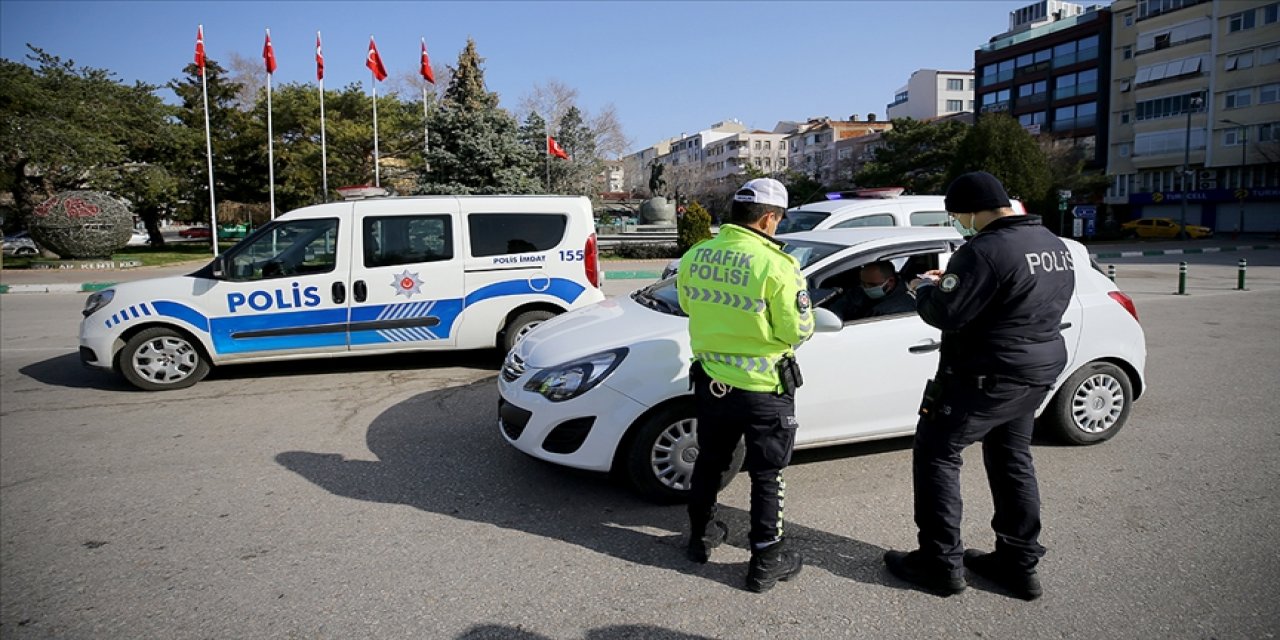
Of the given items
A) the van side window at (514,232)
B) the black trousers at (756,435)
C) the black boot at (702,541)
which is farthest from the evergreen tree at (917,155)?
the black trousers at (756,435)

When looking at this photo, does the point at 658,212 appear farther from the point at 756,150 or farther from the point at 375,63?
the point at 756,150

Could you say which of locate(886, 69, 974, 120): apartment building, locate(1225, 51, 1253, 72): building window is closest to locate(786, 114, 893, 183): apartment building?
locate(886, 69, 974, 120): apartment building

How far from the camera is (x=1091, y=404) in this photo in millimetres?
4914

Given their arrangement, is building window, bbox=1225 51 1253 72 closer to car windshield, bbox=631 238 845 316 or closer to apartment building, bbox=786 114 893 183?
apartment building, bbox=786 114 893 183

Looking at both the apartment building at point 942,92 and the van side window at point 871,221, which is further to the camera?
the apartment building at point 942,92

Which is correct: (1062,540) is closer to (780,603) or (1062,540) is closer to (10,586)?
(780,603)

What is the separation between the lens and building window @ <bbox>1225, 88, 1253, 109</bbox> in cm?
4553

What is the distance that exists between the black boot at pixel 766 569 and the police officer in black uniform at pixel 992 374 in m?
0.55

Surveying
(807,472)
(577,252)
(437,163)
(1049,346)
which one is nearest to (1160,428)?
(807,472)

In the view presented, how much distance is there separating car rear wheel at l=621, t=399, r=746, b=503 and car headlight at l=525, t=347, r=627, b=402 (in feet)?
1.16

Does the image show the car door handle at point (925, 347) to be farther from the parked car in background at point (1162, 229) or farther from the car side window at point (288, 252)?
the parked car in background at point (1162, 229)

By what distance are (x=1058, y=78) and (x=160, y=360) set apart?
6901 centimetres

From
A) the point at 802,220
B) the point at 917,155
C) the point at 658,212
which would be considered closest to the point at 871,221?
the point at 802,220

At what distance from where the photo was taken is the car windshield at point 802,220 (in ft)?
36.3
